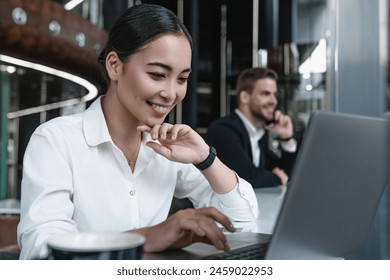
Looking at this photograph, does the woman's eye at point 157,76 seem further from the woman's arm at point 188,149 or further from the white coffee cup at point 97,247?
the white coffee cup at point 97,247

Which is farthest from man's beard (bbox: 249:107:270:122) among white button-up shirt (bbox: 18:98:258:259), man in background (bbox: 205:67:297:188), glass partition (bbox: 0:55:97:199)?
glass partition (bbox: 0:55:97:199)

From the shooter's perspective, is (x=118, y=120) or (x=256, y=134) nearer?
(x=118, y=120)

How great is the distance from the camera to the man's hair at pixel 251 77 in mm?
1570

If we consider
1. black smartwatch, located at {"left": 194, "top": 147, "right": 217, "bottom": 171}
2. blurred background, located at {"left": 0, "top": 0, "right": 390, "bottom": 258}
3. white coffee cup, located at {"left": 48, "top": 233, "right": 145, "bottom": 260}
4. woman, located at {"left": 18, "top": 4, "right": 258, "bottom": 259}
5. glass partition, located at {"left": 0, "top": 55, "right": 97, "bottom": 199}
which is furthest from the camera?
glass partition, located at {"left": 0, "top": 55, "right": 97, "bottom": 199}

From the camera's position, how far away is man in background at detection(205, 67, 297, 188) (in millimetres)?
1400

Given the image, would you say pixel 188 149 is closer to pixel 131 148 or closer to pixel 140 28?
pixel 131 148

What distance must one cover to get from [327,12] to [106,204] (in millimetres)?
1015

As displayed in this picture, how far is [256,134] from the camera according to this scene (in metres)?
1.61

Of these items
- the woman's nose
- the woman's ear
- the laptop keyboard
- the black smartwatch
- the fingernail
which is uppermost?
the woman's ear

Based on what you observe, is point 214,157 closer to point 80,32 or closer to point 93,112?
point 93,112

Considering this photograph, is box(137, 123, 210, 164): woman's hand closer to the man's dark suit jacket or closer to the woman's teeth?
the woman's teeth

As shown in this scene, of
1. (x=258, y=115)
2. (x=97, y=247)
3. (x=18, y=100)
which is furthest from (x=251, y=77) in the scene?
(x=18, y=100)

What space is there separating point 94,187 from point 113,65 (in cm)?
27

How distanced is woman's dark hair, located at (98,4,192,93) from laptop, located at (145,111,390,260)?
1.48ft
